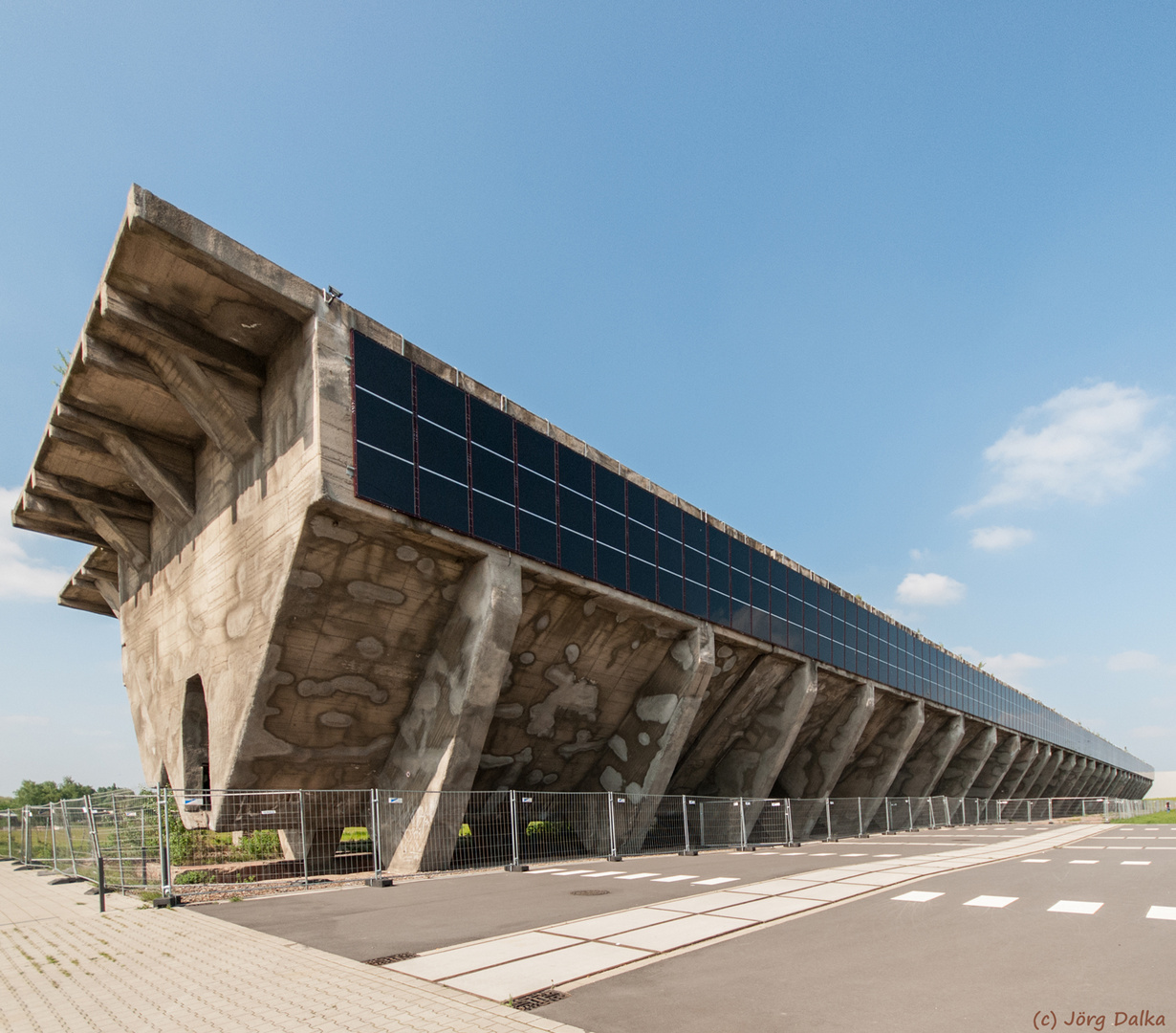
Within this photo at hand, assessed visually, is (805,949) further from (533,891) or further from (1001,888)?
(533,891)

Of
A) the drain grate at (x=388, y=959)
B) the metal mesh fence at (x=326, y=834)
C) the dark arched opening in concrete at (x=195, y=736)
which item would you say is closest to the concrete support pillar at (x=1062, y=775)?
the metal mesh fence at (x=326, y=834)

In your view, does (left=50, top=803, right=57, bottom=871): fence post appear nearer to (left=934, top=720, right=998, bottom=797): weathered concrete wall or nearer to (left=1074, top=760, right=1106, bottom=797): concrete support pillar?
(left=934, top=720, right=998, bottom=797): weathered concrete wall

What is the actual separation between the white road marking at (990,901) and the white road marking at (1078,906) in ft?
1.71

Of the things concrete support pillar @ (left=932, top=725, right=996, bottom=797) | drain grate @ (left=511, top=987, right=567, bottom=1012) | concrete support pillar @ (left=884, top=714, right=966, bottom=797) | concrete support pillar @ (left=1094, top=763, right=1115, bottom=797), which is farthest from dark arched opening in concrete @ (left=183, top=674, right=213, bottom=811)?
concrete support pillar @ (left=1094, top=763, right=1115, bottom=797)

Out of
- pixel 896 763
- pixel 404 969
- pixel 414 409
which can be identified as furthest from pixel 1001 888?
pixel 896 763

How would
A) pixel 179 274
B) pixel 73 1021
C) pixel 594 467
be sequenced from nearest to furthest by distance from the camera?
pixel 73 1021, pixel 179 274, pixel 594 467

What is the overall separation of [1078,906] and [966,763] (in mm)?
48512

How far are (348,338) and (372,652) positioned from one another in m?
6.85

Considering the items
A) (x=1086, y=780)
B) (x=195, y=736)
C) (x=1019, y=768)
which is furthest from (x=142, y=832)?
(x=1086, y=780)

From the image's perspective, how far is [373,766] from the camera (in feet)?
63.2

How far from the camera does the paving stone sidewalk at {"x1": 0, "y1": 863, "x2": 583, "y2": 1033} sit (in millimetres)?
5582

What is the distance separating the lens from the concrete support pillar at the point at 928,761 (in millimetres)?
45906

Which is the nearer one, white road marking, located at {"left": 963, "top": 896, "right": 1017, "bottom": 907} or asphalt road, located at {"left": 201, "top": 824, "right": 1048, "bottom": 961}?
asphalt road, located at {"left": 201, "top": 824, "right": 1048, "bottom": 961}

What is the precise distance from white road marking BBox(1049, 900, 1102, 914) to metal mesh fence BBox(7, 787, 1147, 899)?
9604mm
